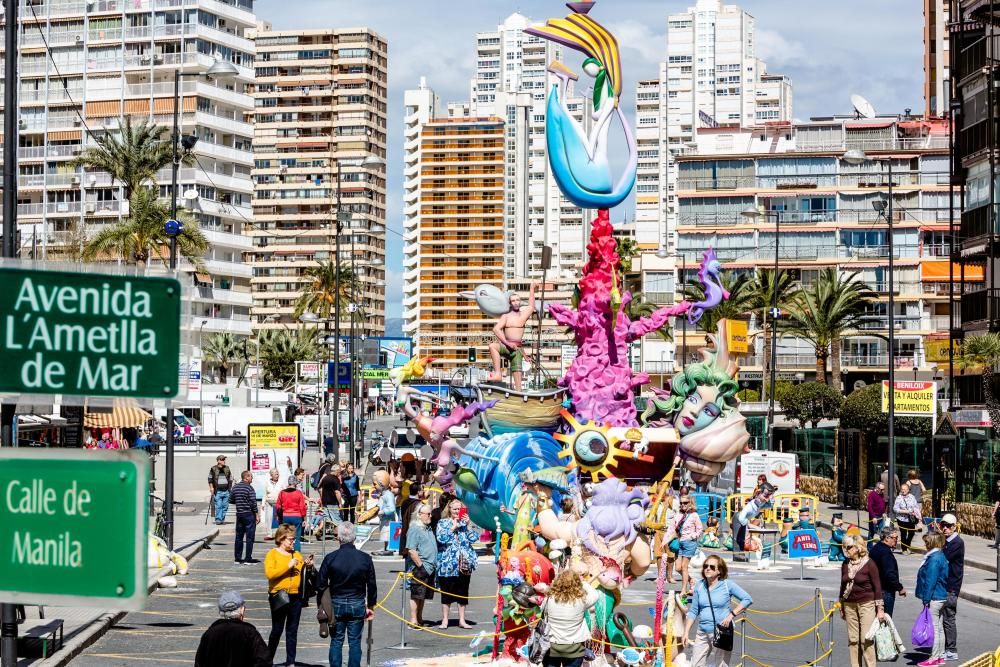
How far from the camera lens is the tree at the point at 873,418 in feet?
182

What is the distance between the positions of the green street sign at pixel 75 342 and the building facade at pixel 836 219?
3390 inches

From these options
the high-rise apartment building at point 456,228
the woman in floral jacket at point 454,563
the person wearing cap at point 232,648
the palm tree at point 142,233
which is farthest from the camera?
the high-rise apartment building at point 456,228

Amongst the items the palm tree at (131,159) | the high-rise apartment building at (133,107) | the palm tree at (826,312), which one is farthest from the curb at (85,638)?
the high-rise apartment building at (133,107)

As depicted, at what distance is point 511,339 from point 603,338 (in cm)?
206

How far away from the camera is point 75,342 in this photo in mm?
4988

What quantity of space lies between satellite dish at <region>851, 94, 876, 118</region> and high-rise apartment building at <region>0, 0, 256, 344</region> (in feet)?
141

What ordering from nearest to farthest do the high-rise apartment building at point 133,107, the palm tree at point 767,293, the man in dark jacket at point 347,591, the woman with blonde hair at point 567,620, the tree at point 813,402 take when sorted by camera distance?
1. the woman with blonde hair at point 567,620
2. the man in dark jacket at point 347,591
3. the tree at point 813,402
4. the palm tree at point 767,293
5. the high-rise apartment building at point 133,107

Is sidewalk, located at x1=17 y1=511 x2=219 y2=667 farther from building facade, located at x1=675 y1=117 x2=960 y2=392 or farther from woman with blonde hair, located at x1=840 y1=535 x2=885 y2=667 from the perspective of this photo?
building facade, located at x1=675 y1=117 x2=960 y2=392

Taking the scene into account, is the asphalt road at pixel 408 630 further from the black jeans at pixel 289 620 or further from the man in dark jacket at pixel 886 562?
the man in dark jacket at pixel 886 562

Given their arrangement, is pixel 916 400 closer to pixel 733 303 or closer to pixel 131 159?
pixel 733 303

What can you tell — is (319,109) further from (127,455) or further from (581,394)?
(127,455)

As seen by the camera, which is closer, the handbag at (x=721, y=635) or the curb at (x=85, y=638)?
the handbag at (x=721, y=635)

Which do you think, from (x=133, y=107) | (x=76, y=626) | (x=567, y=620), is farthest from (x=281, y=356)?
(x=567, y=620)

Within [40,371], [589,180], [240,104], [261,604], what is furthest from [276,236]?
[40,371]
